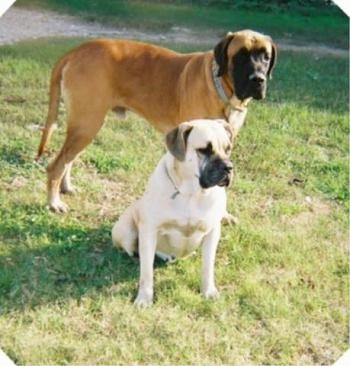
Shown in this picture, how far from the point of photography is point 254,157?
18.0 ft

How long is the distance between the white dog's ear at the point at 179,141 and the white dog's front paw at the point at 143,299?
672 mm

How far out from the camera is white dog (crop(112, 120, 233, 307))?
3346mm

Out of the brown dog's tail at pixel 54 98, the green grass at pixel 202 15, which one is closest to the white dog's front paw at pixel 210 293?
the brown dog's tail at pixel 54 98

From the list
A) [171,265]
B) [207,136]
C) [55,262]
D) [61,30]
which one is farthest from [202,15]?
[207,136]

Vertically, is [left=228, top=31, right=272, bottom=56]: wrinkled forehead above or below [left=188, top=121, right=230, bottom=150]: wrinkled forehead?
above

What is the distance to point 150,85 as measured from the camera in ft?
14.8

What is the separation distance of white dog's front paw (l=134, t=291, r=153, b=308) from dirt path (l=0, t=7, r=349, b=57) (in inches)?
190

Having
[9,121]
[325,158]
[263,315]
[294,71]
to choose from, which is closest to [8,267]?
[263,315]

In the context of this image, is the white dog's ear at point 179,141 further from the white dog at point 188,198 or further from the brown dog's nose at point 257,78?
the brown dog's nose at point 257,78

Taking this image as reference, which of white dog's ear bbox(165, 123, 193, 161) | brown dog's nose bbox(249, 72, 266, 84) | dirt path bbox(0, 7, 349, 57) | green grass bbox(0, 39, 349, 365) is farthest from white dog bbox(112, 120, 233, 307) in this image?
dirt path bbox(0, 7, 349, 57)

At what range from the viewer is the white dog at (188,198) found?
3.35 meters

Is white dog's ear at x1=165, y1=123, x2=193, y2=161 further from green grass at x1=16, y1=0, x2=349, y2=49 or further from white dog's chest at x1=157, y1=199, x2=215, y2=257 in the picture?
green grass at x1=16, y1=0, x2=349, y2=49

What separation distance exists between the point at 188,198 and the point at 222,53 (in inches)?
40.8

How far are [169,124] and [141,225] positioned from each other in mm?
1264
